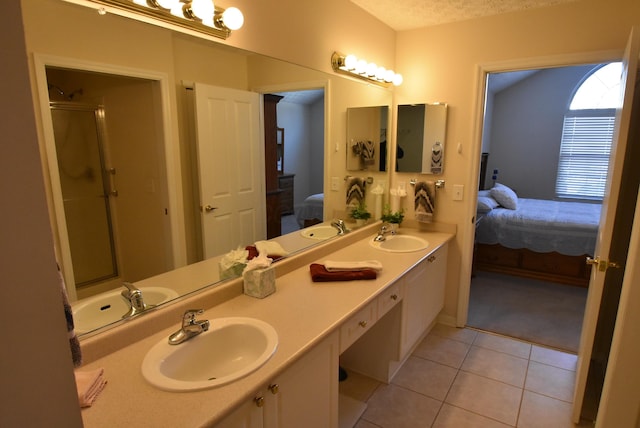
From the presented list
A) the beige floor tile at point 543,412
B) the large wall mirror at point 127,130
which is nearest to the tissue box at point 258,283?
the large wall mirror at point 127,130

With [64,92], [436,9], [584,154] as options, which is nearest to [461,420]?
[64,92]

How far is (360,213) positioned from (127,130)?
1.80 metres

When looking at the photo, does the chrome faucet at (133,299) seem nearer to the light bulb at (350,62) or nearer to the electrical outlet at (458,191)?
the light bulb at (350,62)

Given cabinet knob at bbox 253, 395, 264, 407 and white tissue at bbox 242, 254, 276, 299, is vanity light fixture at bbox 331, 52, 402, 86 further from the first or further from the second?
cabinet knob at bbox 253, 395, 264, 407

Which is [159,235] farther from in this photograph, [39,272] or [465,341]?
[465,341]

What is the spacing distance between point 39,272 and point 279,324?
1013 millimetres

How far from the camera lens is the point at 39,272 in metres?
0.51

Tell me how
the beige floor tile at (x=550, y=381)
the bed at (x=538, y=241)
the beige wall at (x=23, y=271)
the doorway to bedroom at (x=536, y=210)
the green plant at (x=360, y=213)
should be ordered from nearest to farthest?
1. the beige wall at (x=23, y=271)
2. the beige floor tile at (x=550, y=381)
3. the green plant at (x=360, y=213)
4. the doorway to bedroom at (x=536, y=210)
5. the bed at (x=538, y=241)

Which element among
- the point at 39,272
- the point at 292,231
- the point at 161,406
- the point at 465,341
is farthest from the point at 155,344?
the point at 465,341

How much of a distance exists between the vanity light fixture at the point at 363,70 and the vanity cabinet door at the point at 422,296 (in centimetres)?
134

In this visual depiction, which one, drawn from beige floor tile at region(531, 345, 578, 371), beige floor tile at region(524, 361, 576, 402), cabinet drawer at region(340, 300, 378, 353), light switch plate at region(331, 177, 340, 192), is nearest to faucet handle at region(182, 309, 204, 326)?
cabinet drawer at region(340, 300, 378, 353)

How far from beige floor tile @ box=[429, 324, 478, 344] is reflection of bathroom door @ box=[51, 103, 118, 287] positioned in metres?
2.47

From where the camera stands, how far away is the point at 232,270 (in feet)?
5.68

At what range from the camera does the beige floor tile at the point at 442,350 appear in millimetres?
2607
